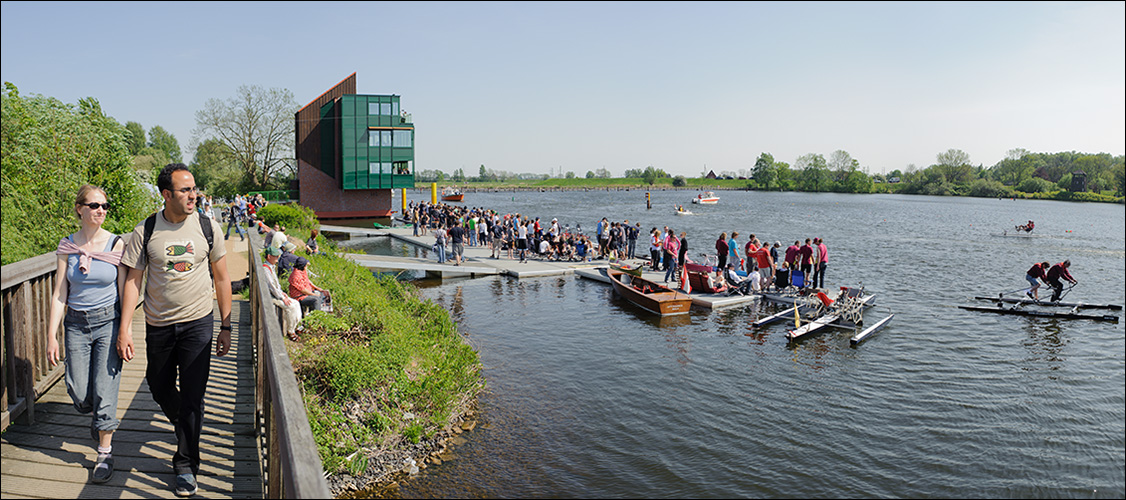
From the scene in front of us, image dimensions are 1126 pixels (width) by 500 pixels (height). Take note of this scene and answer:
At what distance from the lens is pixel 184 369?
428 centimetres

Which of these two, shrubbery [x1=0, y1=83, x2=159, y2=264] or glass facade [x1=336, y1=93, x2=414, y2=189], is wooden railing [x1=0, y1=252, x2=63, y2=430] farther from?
glass facade [x1=336, y1=93, x2=414, y2=189]

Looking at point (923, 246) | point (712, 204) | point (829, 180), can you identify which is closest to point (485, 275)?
point (923, 246)

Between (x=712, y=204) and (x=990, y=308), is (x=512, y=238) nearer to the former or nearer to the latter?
(x=990, y=308)

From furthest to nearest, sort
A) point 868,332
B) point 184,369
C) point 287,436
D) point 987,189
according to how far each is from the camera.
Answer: point 987,189
point 868,332
point 184,369
point 287,436

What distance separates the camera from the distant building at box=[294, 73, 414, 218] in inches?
2000

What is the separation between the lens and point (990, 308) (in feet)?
69.7

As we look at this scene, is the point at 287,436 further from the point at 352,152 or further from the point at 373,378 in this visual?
the point at 352,152

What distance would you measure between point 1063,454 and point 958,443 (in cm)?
153

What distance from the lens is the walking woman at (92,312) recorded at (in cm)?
434

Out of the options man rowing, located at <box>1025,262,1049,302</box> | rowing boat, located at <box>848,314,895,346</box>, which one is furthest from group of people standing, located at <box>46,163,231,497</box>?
man rowing, located at <box>1025,262,1049,302</box>

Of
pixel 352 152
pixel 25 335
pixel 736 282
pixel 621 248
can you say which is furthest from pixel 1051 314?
pixel 352 152

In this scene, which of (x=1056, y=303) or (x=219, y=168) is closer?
(x=1056, y=303)

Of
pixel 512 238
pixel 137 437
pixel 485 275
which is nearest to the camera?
pixel 137 437

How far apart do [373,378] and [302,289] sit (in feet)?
8.37
